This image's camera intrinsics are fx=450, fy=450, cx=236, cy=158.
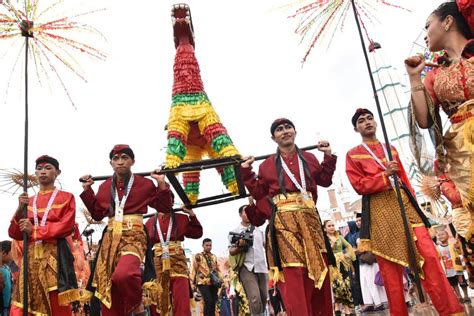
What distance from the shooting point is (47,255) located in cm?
472

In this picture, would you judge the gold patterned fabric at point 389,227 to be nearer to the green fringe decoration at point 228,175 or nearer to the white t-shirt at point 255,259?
the green fringe decoration at point 228,175

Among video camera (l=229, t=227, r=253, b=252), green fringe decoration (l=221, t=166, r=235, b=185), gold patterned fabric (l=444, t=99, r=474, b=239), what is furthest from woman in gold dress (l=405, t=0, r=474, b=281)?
Result: video camera (l=229, t=227, r=253, b=252)

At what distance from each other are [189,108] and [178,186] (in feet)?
3.53

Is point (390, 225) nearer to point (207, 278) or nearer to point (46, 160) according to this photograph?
point (46, 160)

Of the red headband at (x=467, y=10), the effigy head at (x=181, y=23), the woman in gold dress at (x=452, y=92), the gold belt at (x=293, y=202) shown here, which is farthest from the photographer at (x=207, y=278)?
the red headband at (x=467, y=10)

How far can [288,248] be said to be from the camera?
4.24 metres

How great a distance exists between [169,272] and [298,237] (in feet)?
9.67

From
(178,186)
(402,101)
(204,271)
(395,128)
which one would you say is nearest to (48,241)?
(178,186)

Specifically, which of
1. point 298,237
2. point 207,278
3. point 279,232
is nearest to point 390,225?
point 298,237

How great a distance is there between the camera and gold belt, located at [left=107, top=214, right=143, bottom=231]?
4670 mm

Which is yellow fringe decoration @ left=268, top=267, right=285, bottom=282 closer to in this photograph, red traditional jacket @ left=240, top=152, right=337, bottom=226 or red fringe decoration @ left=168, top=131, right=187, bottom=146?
red traditional jacket @ left=240, top=152, right=337, bottom=226

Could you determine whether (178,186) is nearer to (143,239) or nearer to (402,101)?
(143,239)

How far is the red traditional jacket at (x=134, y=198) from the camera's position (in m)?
4.84

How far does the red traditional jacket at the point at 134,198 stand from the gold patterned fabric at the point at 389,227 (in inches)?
85.9
